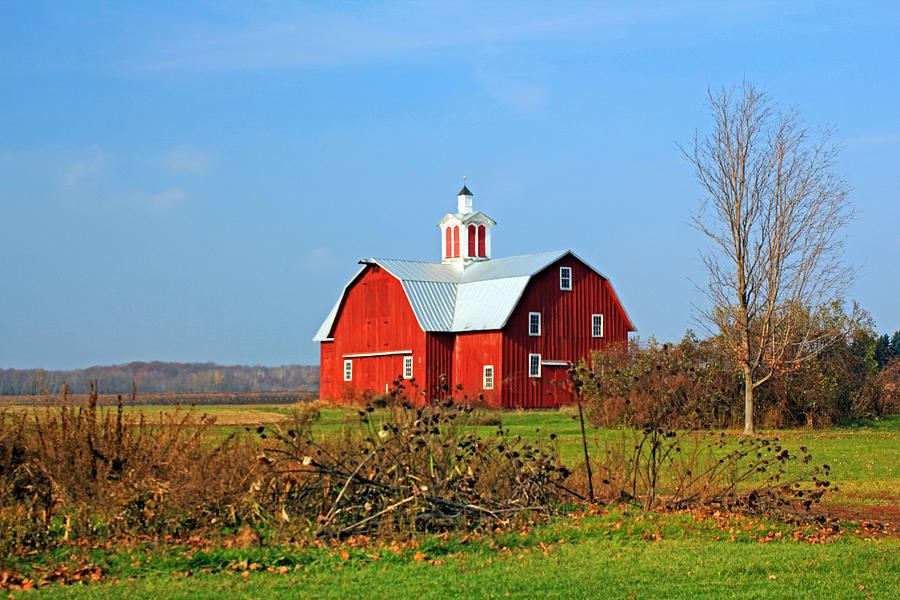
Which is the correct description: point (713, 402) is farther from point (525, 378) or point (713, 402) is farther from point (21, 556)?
point (21, 556)

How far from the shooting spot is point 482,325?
44.1m

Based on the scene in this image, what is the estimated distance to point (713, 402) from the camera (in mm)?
31578

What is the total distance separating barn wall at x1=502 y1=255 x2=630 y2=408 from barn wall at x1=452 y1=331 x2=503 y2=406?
0.40 metres

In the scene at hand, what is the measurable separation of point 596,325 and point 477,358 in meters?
6.01

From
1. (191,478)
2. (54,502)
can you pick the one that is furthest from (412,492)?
(54,502)

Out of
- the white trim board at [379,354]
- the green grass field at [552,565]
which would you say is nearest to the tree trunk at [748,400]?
the green grass field at [552,565]

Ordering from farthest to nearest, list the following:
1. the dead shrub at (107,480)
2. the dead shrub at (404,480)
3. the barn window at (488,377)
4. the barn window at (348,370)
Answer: the barn window at (348,370), the barn window at (488,377), the dead shrub at (404,480), the dead shrub at (107,480)

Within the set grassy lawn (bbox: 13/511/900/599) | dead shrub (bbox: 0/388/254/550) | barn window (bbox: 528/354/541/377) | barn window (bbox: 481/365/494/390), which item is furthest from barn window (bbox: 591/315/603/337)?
dead shrub (bbox: 0/388/254/550)

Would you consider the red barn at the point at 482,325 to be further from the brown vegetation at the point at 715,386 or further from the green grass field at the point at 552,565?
the green grass field at the point at 552,565

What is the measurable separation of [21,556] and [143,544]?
43.3 inches

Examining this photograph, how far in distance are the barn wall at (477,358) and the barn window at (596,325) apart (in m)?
5.21

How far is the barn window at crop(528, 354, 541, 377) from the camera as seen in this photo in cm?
4450

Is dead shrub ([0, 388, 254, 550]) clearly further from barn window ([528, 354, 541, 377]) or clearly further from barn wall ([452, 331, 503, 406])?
barn window ([528, 354, 541, 377])

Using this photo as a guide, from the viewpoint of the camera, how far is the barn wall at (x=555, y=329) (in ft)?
144
